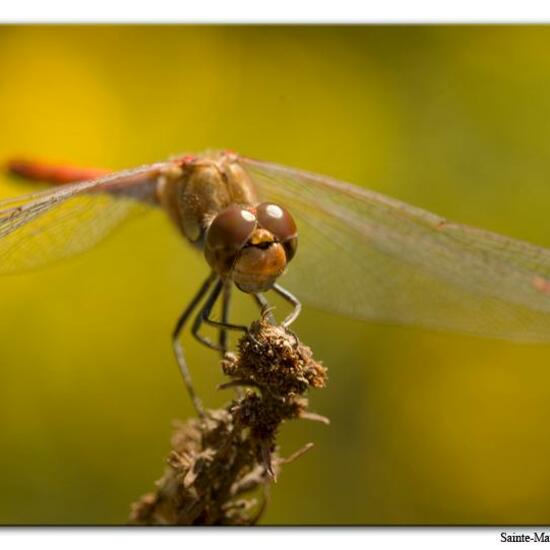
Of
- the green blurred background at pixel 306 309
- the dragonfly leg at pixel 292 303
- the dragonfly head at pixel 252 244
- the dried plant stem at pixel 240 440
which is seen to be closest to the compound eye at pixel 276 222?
the dragonfly head at pixel 252 244

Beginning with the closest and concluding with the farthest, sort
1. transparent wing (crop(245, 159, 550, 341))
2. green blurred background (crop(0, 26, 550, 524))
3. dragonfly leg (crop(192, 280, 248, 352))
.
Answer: dragonfly leg (crop(192, 280, 248, 352)) → transparent wing (crop(245, 159, 550, 341)) → green blurred background (crop(0, 26, 550, 524))

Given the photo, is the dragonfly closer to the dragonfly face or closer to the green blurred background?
the dragonfly face

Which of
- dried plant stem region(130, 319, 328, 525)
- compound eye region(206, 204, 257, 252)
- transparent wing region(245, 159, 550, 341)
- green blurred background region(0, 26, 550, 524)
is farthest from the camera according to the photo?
green blurred background region(0, 26, 550, 524)

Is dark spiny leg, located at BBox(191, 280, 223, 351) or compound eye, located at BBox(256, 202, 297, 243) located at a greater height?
compound eye, located at BBox(256, 202, 297, 243)

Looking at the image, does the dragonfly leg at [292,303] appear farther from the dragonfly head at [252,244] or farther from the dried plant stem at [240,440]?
the dried plant stem at [240,440]

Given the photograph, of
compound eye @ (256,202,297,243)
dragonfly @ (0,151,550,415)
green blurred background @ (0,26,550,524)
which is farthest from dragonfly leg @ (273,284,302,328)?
green blurred background @ (0,26,550,524)

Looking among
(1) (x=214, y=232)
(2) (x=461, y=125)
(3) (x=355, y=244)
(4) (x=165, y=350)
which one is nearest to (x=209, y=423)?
(1) (x=214, y=232)

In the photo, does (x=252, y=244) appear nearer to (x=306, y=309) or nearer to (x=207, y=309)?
(x=207, y=309)
